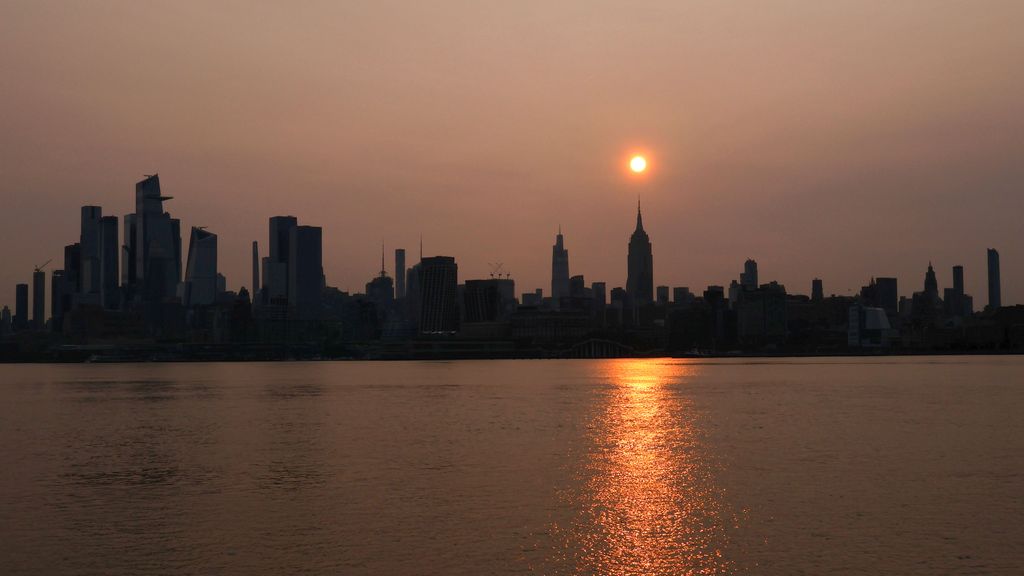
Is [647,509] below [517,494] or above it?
below

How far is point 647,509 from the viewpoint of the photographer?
5231 centimetres

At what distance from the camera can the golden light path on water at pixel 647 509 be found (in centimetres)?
4056

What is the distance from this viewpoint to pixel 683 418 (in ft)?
378

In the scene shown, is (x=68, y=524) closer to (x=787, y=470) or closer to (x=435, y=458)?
(x=435, y=458)

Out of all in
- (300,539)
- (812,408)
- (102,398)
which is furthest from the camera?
(102,398)

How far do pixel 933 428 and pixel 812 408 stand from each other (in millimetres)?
30061

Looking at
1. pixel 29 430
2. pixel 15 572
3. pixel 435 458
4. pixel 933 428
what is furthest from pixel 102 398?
pixel 15 572

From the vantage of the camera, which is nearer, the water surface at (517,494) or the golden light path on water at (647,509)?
the golden light path on water at (647,509)

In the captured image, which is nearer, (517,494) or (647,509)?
(647,509)

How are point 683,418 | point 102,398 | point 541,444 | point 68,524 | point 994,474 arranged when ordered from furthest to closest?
point 102,398 < point 683,418 < point 541,444 < point 994,474 < point 68,524

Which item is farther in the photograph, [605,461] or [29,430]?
[29,430]

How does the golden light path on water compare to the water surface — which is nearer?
the golden light path on water

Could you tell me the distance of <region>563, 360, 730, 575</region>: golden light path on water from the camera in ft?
133

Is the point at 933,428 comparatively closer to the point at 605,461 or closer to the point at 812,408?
the point at 812,408
